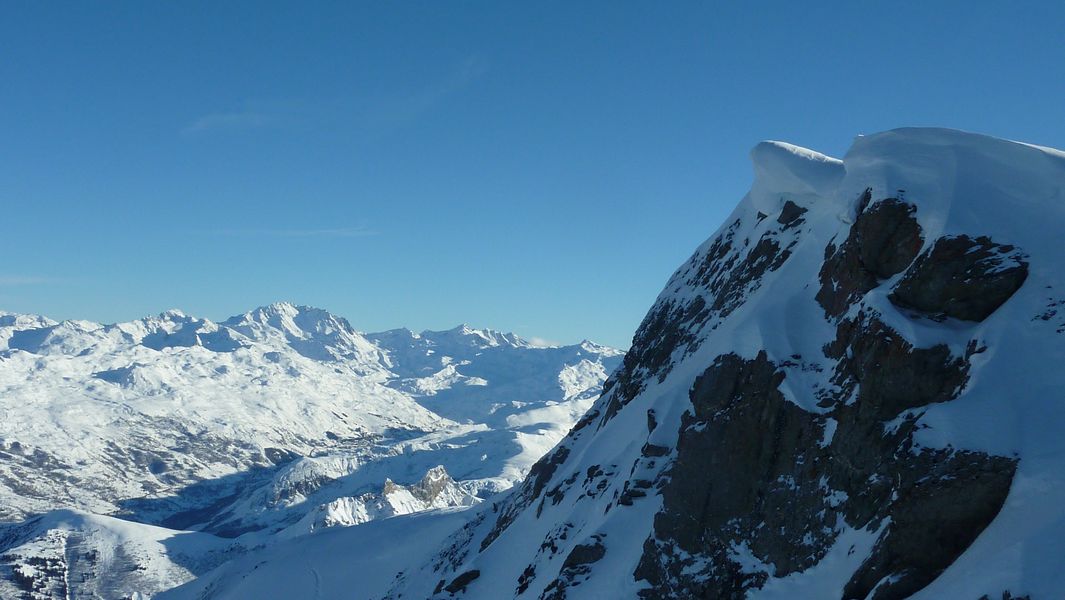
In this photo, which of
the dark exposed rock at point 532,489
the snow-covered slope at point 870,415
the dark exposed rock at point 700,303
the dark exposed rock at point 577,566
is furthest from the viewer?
the dark exposed rock at point 532,489

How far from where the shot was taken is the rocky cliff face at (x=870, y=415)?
22.9m

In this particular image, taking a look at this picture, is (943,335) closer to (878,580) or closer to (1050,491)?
(1050,491)

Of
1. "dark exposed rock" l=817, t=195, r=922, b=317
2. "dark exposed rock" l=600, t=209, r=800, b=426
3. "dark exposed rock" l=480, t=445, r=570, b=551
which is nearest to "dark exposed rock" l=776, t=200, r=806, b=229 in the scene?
"dark exposed rock" l=600, t=209, r=800, b=426

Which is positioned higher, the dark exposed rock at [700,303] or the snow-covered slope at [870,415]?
the dark exposed rock at [700,303]

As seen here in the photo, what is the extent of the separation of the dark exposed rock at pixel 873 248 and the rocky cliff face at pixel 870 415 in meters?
0.09

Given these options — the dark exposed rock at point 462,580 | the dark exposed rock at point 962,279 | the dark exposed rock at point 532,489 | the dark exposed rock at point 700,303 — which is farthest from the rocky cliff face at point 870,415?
the dark exposed rock at point 532,489

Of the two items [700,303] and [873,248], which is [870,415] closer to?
[873,248]

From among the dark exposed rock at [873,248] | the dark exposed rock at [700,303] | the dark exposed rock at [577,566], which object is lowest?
the dark exposed rock at [577,566]

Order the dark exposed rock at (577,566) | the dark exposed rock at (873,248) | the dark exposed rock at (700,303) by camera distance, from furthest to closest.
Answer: the dark exposed rock at (700,303)
the dark exposed rock at (577,566)
the dark exposed rock at (873,248)

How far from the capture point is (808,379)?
109 ft

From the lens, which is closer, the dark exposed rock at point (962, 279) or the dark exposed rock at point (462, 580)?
the dark exposed rock at point (962, 279)

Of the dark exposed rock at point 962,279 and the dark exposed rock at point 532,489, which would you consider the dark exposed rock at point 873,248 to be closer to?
the dark exposed rock at point 962,279

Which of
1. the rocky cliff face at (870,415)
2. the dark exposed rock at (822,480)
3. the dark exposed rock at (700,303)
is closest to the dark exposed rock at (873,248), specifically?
the rocky cliff face at (870,415)

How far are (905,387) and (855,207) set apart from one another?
36.2 ft
